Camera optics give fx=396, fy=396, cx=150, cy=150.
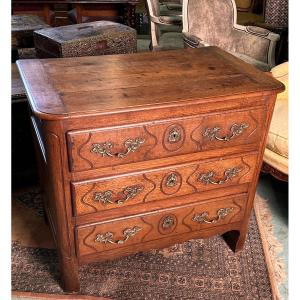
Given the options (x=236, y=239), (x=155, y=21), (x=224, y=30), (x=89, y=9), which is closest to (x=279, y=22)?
(x=224, y=30)

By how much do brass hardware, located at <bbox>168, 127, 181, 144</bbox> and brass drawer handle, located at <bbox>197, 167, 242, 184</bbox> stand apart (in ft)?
0.69

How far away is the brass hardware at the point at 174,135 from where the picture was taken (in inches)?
54.1

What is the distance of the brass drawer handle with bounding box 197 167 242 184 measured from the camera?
153cm

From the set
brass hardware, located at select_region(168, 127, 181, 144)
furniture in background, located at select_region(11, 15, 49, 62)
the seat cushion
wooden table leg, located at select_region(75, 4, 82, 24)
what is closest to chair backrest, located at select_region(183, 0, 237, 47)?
furniture in background, located at select_region(11, 15, 49, 62)

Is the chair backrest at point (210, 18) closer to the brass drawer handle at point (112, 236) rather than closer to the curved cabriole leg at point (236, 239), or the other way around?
the curved cabriole leg at point (236, 239)

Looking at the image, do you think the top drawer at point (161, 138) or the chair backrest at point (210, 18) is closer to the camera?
the top drawer at point (161, 138)

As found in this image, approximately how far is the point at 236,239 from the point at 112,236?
642 mm

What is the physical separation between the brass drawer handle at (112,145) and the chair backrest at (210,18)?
6.22 ft

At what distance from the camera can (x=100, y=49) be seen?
252cm

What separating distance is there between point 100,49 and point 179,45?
3.74 ft

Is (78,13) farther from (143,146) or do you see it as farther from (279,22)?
(143,146)

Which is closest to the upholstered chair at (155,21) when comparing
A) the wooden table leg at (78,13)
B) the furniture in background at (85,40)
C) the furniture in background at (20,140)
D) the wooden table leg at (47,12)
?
the furniture in background at (85,40)

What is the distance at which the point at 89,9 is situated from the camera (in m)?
4.13
